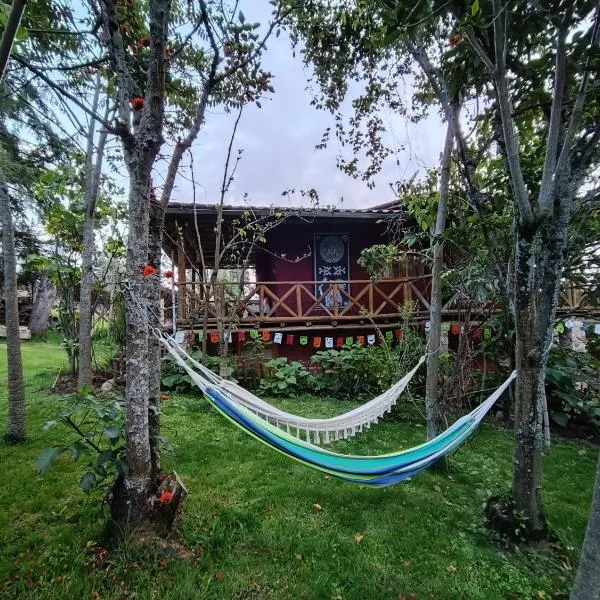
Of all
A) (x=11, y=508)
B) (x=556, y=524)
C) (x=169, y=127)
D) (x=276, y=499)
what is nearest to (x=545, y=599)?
(x=556, y=524)

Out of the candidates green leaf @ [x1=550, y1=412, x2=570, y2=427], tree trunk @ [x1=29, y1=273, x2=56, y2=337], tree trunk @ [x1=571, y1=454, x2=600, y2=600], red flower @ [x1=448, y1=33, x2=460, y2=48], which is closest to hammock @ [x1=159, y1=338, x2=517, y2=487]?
tree trunk @ [x1=571, y1=454, x2=600, y2=600]

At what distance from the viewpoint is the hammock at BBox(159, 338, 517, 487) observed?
70.6 inches

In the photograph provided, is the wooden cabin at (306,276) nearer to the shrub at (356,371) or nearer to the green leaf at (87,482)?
the shrub at (356,371)

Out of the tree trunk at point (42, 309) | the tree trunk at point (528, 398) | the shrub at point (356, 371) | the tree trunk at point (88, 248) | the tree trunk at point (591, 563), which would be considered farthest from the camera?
the tree trunk at point (42, 309)

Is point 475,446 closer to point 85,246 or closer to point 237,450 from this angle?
point 237,450

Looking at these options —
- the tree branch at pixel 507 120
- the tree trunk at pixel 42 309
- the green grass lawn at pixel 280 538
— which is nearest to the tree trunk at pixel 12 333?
the green grass lawn at pixel 280 538

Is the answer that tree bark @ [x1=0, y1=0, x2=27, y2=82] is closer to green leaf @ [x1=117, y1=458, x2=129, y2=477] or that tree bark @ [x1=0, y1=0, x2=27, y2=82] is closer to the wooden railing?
green leaf @ [x1=117, y1=458, x2=129, y2=477]

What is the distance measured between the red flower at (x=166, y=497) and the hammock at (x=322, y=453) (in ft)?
1.34

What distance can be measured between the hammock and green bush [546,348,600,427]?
10.0ft

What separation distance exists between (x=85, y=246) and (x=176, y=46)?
2237 millimetres

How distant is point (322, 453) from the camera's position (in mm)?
1875

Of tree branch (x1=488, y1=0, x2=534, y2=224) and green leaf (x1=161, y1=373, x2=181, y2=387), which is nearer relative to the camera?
tree branch (x1=488, y1=0, x2=534, y2=224)

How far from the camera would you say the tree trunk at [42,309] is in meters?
10.8

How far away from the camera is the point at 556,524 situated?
7.73 feet
